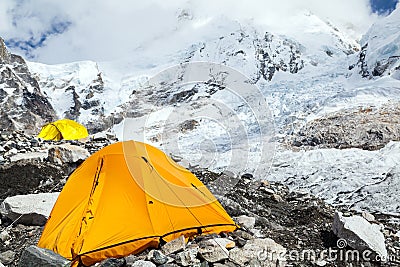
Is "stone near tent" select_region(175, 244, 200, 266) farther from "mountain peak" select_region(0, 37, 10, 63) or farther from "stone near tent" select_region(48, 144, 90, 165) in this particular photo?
"mountain peak" select_region(0, 37, 10, 63)

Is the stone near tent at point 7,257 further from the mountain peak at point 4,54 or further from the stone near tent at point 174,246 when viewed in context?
the mountain peak at point 4,54

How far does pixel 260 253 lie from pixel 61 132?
68.6 feet

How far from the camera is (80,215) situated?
5.36 metres

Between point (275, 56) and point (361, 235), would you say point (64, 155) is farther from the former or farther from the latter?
point (275, 56)

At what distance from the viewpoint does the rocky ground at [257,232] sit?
15.5ft

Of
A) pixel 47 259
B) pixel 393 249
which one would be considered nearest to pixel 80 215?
pixel 47 259

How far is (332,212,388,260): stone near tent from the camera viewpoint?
5.05 m

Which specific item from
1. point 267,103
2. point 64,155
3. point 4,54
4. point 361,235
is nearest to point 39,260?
point 361,235

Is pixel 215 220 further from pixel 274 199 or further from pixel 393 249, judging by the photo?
pixel 274 199

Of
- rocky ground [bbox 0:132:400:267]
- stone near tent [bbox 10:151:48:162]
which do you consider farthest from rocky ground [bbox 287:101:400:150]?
stone near tent [bbox 10:151:48:162]

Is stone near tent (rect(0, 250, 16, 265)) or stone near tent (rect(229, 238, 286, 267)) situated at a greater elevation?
stone near tent (rect(229, 238, 286, 267))

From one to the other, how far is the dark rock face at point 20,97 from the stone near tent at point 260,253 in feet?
239

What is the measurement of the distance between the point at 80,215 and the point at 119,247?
0.81 m

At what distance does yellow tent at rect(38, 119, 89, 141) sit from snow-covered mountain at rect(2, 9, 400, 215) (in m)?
3.07
